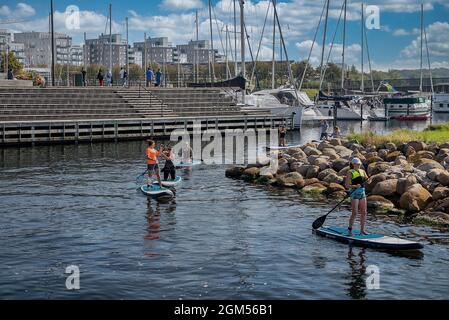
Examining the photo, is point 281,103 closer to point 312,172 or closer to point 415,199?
point 312,172

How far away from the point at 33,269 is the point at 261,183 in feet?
57.8

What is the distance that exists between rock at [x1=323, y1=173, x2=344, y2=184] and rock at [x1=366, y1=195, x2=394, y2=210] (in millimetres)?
3750

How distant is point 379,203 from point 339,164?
283 inches

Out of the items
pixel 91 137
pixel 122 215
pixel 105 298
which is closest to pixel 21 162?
pixel 91 137

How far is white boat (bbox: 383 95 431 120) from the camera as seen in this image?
100 meters

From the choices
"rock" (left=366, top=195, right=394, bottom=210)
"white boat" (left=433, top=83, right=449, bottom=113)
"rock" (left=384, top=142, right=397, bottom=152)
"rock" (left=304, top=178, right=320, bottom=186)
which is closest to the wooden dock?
"rock" (left=384, top=142, right=397, bottom=152)

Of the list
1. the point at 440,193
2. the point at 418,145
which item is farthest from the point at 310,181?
the point at 418,145

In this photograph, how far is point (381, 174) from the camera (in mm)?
29188

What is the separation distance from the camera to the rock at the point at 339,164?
3350 cm

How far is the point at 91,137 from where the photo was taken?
55875 millimetres

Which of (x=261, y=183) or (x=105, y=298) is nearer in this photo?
(x=105, y=298)

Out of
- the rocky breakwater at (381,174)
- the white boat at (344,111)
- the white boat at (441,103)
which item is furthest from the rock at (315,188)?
the white boat at (441,103)

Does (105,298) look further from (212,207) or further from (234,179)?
(234,179)

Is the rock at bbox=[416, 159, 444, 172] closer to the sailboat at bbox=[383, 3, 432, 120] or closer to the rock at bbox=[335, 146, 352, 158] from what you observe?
the rock at bbox=[335, 146, 352, 158]
